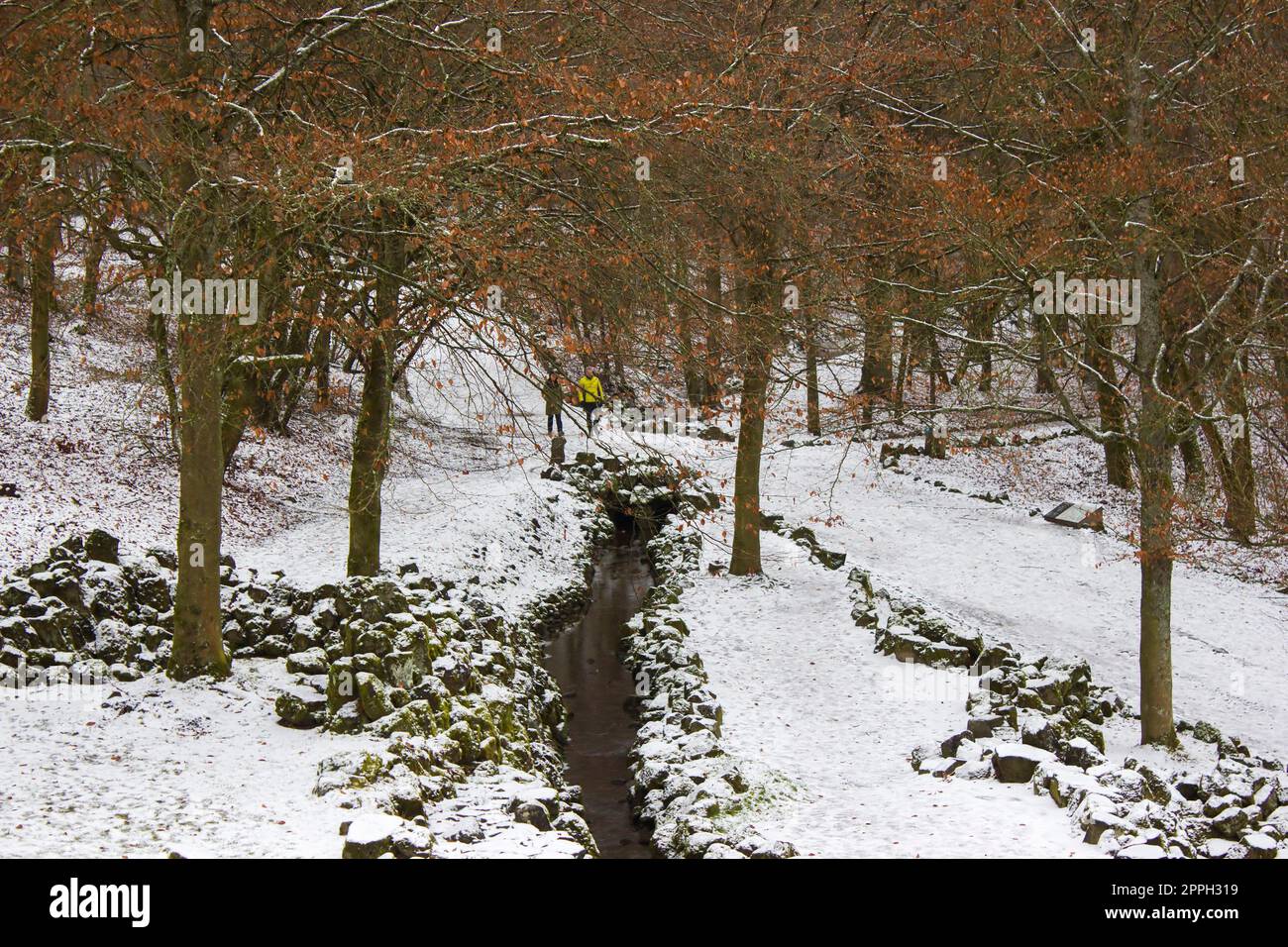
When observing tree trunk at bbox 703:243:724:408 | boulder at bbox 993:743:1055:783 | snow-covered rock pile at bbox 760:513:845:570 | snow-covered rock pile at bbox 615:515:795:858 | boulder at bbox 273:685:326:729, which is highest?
tree trunk at bbox 703:243:724:408

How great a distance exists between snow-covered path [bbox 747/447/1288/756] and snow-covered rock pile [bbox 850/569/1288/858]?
1.98 metres

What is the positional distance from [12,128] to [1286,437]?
17057 millimetres

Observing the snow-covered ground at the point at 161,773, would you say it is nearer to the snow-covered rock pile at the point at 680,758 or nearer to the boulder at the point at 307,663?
the boulder at the point at 307,663

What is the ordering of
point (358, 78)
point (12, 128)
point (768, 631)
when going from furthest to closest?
point (768, 631) → point (358, 78) → point (12, 128)

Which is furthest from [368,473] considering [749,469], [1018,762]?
[1018,762]

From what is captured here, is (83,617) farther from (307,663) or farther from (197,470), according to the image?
(307,663)

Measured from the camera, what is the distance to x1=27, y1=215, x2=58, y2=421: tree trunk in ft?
42.3

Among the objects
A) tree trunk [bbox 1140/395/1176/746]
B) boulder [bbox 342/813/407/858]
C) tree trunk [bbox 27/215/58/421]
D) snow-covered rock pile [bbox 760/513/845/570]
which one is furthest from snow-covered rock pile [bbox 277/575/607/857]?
snow-covered rock pile [bbox 760/513/845/570]

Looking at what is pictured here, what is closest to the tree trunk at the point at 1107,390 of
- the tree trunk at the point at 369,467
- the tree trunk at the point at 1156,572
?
the tree trunk at the point at 1156,572

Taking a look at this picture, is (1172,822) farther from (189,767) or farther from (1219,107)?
(1219,107)

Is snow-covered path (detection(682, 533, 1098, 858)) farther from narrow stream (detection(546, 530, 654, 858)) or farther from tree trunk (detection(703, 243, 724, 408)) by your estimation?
tree trunk (detection(703, 243, 724, 408))

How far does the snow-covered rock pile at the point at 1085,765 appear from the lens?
25.1 feet

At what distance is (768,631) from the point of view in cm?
1462
